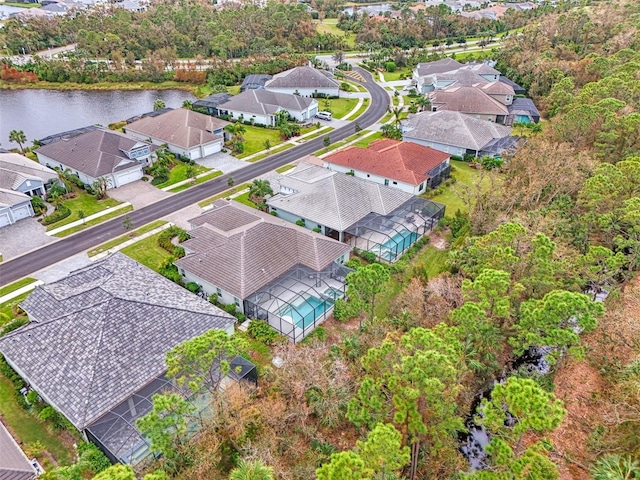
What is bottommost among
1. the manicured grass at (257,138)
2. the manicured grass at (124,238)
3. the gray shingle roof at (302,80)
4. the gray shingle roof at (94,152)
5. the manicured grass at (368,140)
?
the manicured grass at (124,238)

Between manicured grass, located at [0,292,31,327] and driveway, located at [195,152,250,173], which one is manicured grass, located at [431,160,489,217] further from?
manicured grass, located at [0,292,31,327]

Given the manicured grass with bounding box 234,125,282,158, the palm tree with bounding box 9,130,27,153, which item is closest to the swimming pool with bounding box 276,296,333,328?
the manicured grass with bounding box 234,125,282,158

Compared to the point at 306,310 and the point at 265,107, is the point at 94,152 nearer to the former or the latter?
the point at 265,107

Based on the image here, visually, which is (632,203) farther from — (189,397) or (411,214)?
(189,397)

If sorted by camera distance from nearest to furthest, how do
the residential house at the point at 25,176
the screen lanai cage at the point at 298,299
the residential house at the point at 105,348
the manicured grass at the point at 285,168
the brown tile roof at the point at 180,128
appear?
the residential house at the point at 105,348, the screen lanai cage at the point at 298,299, the residential house at the point at 25,176, the manicured grass at the point at 285,168, the brown tile roof at the point at 180,128

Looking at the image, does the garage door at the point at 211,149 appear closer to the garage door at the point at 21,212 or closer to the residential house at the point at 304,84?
the garage door at the point at 21,212

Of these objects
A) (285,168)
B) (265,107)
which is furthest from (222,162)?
(265,107)

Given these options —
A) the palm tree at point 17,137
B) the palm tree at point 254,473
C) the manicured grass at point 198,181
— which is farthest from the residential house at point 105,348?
the palm tree at point 17,137
